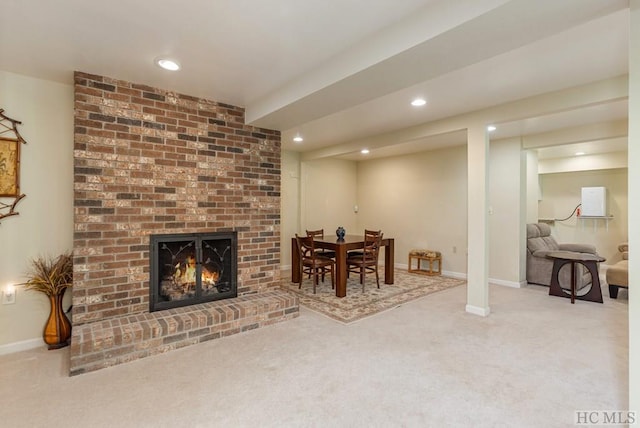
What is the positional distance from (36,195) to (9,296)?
0.91 meters

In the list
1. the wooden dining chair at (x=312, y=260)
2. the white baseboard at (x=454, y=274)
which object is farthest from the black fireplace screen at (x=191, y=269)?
the white baseboard at (x=454, y=274)

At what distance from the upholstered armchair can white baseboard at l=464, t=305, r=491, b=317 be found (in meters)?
1.74

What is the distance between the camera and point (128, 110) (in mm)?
2947

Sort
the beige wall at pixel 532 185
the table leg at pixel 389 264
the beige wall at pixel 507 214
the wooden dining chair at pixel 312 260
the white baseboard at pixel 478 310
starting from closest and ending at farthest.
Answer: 1. the white baseboard at pixel 478 310
2. the wooden dining chair at pixel 312 260
3. the beige wall at pixel 507 214
4. the table leg at pixel 389 264
5. the beige wall at pixel 532 185

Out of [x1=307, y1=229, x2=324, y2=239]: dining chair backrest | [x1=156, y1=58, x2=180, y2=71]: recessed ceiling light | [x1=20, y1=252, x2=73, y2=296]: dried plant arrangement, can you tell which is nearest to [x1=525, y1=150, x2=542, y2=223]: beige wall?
[x1=307, y1=229, x2=324, y2=239]: dining chair backrest

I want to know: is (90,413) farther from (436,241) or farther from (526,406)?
(436,241)

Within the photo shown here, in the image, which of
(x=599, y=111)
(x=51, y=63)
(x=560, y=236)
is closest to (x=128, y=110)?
(x=51, y=63)

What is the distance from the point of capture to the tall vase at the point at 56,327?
276 centimetres

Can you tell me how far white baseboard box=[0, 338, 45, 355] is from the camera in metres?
2.69

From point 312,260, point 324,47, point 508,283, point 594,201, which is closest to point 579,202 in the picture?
point 594,201

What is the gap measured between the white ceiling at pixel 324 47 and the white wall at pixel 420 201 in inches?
102

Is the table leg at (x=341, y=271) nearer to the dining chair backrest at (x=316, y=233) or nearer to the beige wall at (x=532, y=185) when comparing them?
the dining chair backrest at (x=316, y=233)

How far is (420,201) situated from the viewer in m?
6.48

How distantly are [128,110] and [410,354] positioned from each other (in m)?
3.41
